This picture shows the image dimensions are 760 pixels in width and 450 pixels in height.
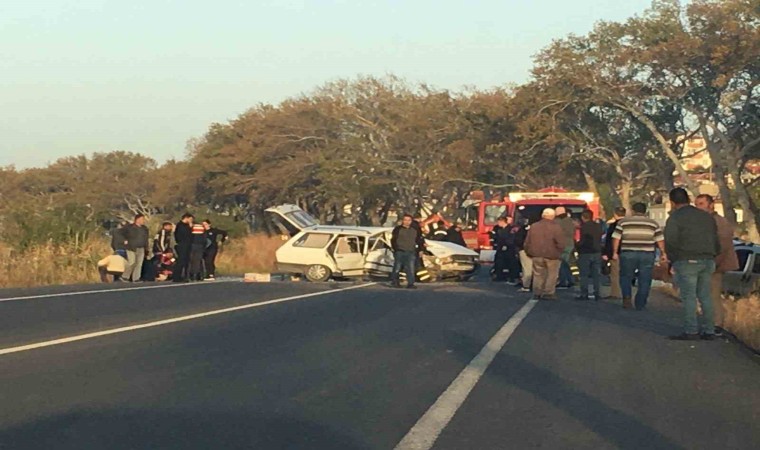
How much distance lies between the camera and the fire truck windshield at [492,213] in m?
35.6

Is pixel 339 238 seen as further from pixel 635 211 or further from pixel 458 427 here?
pixel 458 427

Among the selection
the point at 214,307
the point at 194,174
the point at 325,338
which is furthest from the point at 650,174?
the point at 325,338

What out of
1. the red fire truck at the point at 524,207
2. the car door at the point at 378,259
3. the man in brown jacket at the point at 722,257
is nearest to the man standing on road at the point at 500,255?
the red fire truck at the point at 524,207

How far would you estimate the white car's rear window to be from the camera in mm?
29203

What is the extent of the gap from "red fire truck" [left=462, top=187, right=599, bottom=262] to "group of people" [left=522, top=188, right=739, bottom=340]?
7.29 meters

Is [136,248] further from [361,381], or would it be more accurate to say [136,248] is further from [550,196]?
[361,381]

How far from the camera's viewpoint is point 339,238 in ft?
95.7

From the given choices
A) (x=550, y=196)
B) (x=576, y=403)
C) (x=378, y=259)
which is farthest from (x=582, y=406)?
(x=550, y=196)

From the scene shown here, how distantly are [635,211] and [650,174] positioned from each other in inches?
1479

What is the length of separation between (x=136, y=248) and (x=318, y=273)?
5.14 meters

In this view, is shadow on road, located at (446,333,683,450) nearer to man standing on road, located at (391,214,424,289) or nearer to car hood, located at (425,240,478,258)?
man standing on road, located at (391,214,424,289)

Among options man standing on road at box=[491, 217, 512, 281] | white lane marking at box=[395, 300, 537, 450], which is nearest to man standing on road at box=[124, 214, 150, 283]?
man standing on road at box=[491, 217, 512, 281]

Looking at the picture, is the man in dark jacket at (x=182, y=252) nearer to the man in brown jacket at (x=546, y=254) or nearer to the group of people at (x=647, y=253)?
the group of people at (x=647, y=253)

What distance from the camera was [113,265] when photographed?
25234 mm
